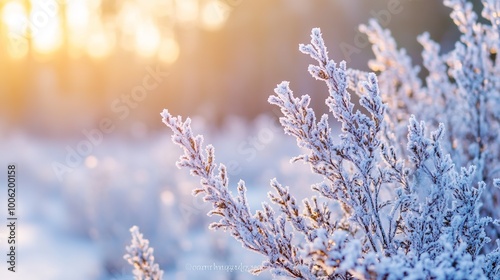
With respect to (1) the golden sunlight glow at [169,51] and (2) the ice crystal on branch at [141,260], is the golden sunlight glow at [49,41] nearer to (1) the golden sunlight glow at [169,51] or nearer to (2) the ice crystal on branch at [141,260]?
(1) the golden sunlight glow at [169,51]

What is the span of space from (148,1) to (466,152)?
657 inches

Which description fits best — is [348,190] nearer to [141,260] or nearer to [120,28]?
[141,260]

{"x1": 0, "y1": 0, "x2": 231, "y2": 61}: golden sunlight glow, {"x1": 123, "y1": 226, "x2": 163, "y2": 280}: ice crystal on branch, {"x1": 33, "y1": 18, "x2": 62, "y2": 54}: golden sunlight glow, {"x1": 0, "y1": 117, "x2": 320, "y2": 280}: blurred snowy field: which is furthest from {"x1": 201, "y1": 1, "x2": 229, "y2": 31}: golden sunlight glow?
{"x1": 123, "y1": 226, "x2": 163, "y2": 280}: ice crystal on branch

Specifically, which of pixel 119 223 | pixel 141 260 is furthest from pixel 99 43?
pixel 141 260

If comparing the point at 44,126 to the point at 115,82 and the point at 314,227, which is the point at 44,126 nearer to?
the point at 115,82

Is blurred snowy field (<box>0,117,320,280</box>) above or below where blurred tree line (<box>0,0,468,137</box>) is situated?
below

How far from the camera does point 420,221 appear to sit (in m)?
1.99

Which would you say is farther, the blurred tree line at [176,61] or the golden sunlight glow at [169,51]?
the golden sunlight glow at [169,51]

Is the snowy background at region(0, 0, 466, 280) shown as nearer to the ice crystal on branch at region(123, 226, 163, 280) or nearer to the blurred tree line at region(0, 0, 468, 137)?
the blurred tree line at region(0, 0, 468, 137)

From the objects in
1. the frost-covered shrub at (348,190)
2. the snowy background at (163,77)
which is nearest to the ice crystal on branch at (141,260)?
the frost-covered shrub at (348,190)

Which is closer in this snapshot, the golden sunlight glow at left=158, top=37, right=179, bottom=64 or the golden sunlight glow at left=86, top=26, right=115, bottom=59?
the golden sunlight glow at left=86, top=26, right=115, bottom=59

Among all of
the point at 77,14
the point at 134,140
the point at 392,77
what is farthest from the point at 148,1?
the point at 392,77

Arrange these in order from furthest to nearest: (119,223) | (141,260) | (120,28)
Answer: (120,28)
(119,223)
(141,260)

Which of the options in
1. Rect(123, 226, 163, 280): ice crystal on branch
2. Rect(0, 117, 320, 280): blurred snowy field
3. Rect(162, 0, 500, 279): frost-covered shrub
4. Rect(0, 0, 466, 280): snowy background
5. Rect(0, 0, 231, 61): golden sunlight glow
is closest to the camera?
Rect(162, 0, 500, 279): frost-covered shrub
